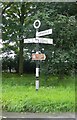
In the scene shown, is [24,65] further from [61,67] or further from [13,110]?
[13,110]

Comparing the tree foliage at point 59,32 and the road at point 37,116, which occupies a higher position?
Answer: the tree foliage at point 59,32

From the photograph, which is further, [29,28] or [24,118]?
[29,28]

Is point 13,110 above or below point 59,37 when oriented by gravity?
below

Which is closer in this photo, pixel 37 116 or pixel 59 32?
pixel 37 116

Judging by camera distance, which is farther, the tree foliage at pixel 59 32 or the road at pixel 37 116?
the tree foliage at pixel 59 32

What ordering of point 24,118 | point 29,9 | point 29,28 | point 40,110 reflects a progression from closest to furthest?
1. point 24,118
2. point 40,110
3. point 29,28
4. point 29,9

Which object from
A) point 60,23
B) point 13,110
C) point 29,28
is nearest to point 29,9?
point 29,28

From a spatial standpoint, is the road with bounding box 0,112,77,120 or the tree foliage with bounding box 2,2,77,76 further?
the tree foliage with bounding box 2,2,77,76

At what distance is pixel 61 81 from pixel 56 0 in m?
3.06

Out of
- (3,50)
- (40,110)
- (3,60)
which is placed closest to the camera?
(40,110)

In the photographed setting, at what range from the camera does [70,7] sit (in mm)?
10648

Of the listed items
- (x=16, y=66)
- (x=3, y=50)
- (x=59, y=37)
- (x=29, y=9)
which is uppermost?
(x=29, y=9)

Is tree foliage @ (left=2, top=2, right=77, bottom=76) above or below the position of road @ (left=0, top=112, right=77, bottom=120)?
above

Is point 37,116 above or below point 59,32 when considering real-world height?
below
